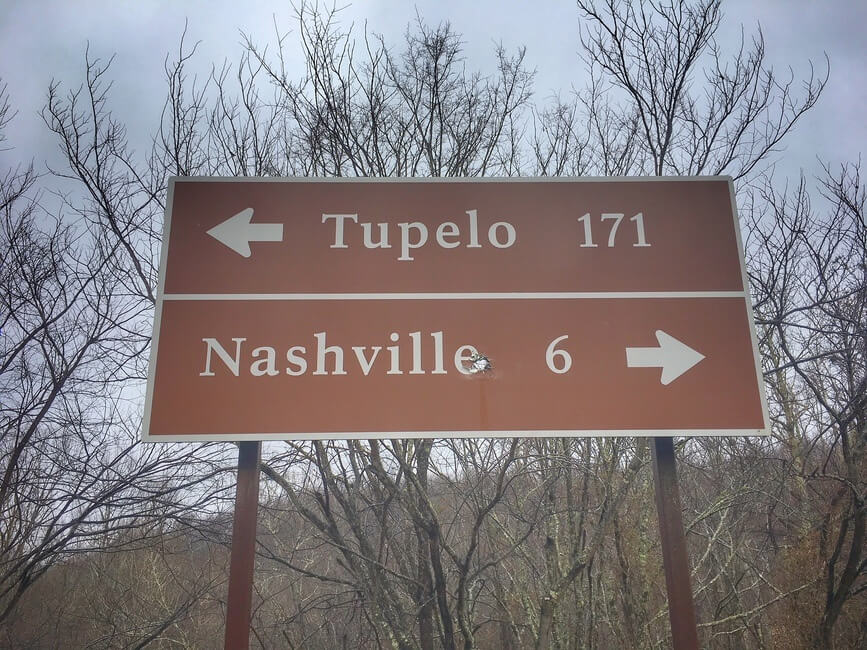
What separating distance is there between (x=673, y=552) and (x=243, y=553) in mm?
1743

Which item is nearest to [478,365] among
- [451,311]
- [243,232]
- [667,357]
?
[451,311]

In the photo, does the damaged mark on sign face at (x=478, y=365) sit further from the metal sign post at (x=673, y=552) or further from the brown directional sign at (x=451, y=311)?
the metal sign post at (x=673, y=552)

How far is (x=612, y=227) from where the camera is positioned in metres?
3.14

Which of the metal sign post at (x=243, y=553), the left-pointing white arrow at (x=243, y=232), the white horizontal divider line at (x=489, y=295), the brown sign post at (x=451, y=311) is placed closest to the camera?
the metal sign post at (x=243, y=553)

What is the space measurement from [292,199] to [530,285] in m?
1.18

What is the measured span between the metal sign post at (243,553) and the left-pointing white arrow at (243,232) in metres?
0.89

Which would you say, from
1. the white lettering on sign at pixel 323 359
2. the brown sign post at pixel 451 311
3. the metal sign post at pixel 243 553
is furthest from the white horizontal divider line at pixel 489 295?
the metal sign post at pixel 243 553

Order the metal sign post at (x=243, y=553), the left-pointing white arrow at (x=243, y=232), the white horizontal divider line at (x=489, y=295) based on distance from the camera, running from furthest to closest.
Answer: the left-pointing white arrow at (x=243, y=232) → the white horizontal divider line at (x=489, y=295) → the metal sign post at (x=243, y=553)

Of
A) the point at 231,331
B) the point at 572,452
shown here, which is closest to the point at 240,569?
the point at 231,331

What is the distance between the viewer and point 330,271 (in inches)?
119

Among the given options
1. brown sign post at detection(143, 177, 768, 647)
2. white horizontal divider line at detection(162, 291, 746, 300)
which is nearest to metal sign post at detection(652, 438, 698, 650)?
brown sign post at detection(143, 177, 768, 647)

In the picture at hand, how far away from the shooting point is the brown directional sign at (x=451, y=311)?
9.07 ft

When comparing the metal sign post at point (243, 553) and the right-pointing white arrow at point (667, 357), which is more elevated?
the right-pointing white arrow at point (667, 357)

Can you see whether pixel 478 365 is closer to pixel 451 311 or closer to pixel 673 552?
pixel 451 311
